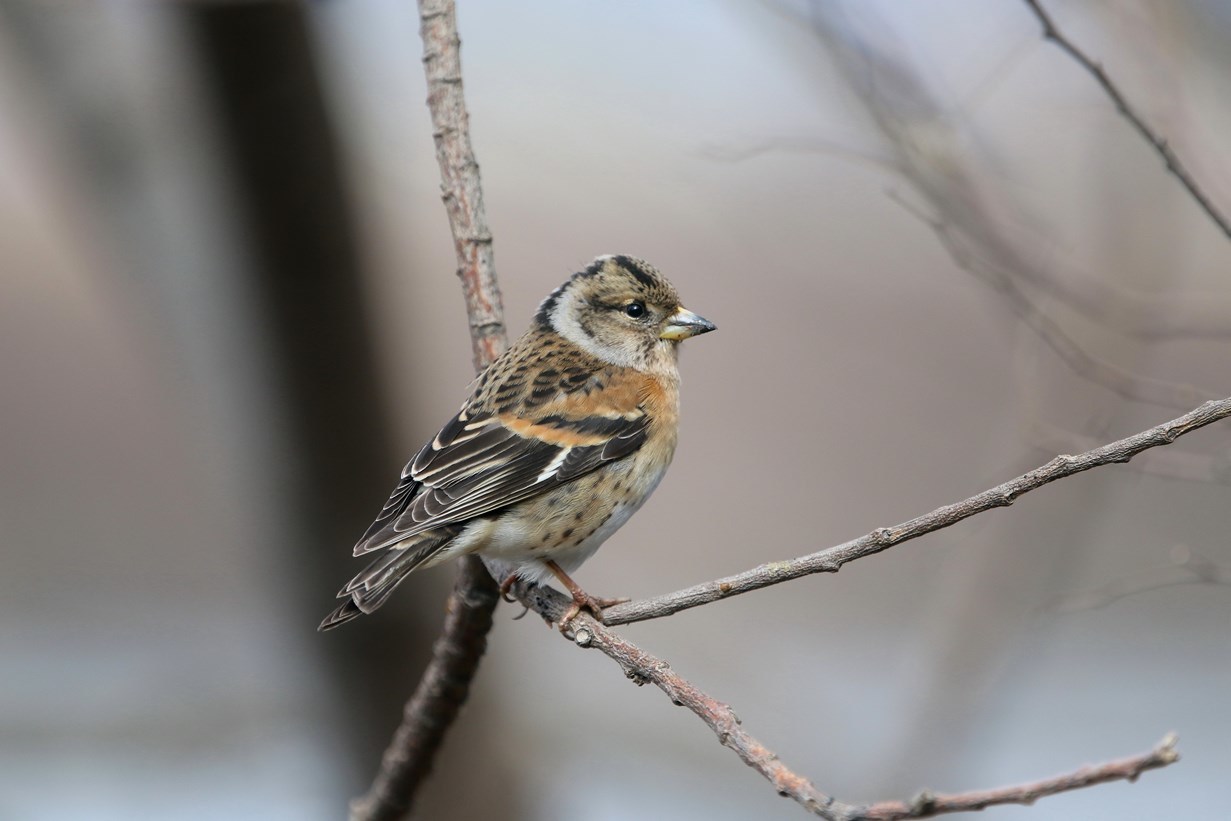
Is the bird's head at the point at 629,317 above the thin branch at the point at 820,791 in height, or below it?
above

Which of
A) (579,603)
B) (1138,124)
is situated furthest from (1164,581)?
(579,603)

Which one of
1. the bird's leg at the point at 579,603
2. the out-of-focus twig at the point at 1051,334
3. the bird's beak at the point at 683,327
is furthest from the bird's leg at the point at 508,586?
the out-of-focus twig at the point at 1051,334

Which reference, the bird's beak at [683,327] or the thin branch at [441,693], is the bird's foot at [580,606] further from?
the bird's beak at [683,327]

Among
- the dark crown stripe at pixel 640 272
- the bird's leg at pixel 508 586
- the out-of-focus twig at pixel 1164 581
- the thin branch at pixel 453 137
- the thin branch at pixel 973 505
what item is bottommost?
the out-of-focus twig at pixel 1164 581

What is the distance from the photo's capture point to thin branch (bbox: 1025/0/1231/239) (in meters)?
2.37

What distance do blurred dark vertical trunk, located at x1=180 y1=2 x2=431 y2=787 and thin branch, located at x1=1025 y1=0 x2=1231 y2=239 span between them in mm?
1858

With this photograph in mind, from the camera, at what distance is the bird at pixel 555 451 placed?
3.08 m

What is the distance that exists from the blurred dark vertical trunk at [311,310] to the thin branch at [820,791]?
147 cm

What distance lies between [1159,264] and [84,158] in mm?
3392

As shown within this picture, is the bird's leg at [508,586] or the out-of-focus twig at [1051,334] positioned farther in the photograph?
the out-of-focus twig at [1051,334]

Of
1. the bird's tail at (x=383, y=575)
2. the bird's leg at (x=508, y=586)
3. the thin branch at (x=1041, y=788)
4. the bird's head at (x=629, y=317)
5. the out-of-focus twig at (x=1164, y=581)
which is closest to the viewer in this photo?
the thin branch at (x=1041, y=788)

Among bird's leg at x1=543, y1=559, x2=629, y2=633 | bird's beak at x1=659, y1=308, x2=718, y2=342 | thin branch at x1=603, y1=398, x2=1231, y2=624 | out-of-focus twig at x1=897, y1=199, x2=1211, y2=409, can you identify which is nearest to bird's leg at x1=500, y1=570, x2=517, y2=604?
bird's leg at x1=543, y1=559, x2=629, y2=633

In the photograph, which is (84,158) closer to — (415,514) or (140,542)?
(415,514)

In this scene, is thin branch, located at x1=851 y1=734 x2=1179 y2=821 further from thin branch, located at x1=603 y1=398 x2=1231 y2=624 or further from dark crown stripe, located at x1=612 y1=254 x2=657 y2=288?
dark crown stripe, located at x1=612 y1=254 x2=657 y2=288
